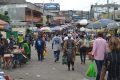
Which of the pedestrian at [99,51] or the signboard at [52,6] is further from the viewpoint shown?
the signboard at [52,6]

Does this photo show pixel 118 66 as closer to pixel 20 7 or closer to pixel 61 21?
pixel 20 7

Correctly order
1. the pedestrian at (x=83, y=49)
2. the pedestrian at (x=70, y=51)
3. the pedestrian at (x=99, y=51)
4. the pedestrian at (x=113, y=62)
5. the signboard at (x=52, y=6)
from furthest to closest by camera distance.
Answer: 1. the signboard at (x=52, y=6)
2. the pedestrian at (x=83, y=49)
3. the pedestrian at (x=70, y=51)
4. the pedestrian at (x=99, y=51)
5. the pedestrian at (x=113, y=62)

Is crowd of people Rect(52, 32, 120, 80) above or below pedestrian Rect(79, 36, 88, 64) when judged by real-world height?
above

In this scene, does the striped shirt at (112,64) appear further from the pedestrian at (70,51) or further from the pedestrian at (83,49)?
the pedestrian at (83,49)

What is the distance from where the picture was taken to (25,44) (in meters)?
25.0

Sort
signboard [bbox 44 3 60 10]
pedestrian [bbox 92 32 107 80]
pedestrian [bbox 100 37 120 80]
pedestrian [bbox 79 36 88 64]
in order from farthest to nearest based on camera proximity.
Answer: signboard [bbox 44 3 60 10] < pedestrian [bbox 79 36 88 64] < pedestrian [bbox 92 32 107 80] < pedestrian [bbox 100 37 120 80]

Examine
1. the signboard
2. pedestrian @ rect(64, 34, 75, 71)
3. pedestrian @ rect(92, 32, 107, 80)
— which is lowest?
the signboard

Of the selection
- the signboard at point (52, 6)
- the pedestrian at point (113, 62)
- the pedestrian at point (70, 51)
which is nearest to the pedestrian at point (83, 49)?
the pedestrian at point (70, 51)

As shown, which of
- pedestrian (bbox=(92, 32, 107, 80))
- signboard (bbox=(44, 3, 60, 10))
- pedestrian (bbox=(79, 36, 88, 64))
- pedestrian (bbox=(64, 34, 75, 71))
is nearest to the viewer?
pedestrian (bbox=(92, 32, 107, 80))

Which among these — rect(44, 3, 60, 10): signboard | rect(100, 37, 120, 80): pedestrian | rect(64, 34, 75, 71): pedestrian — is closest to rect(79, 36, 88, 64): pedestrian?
rect(64, 34, 75, 71): pedestrian

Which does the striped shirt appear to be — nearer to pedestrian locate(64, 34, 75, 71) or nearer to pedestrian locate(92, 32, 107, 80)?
pedestrian locate(92, 32, 107, 80)

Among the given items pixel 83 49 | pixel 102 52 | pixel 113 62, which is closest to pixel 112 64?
pixel 113 62

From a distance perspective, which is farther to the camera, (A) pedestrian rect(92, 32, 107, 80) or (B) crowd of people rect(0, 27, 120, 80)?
(A) pedestrian rect(92, 32, 107, 80)

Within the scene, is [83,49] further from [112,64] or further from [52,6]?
[52,6]
